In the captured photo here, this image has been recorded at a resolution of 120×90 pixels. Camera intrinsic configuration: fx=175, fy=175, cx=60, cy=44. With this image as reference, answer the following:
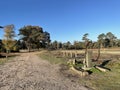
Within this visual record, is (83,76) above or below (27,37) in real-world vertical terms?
below

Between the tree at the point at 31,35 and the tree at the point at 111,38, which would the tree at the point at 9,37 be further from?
the tree at the point at 111,38

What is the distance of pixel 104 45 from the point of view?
321 feet

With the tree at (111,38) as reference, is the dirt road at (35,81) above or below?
below

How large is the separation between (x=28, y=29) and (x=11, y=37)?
29.5 meters

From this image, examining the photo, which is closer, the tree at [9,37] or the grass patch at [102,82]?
the grass patch at [102,82]

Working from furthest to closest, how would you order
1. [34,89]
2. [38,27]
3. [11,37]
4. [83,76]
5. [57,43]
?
[57,43] < [38,27] < [11,37] < [83,76] < [34,89]

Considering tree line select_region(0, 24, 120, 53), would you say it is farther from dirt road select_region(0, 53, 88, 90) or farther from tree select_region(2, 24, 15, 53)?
dirt road select_region(0, 53, 88, 90)

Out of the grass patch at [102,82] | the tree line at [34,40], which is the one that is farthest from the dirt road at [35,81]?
the tree line at [34,40]

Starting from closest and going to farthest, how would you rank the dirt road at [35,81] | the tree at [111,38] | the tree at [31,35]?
the dirt road at [35,81], the tree at [31,35], the tree at [111,38]

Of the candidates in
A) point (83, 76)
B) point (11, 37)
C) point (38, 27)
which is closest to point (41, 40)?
point (38, 27)

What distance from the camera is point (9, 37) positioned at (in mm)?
49938

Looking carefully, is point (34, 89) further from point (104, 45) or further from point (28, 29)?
point (104, 45)

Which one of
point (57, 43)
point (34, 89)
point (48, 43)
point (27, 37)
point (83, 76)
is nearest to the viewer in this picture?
point (34, 89)

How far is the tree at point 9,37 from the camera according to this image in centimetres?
4856
